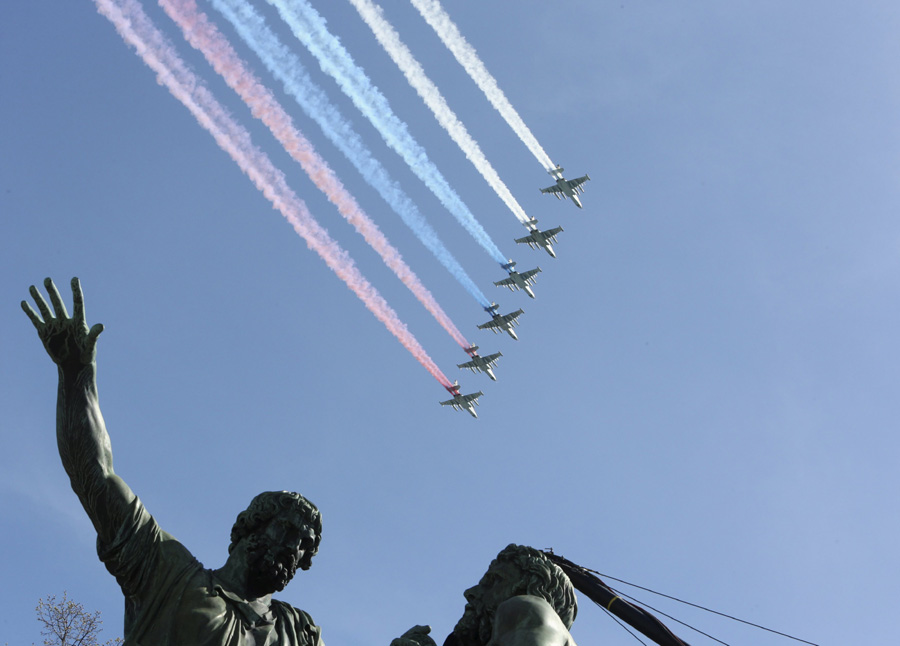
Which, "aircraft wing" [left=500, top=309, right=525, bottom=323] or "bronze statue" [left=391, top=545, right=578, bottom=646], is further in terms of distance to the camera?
"aircraft wing" [left=500, top=309, right=525, bottom=323]

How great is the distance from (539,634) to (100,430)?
2.87 m

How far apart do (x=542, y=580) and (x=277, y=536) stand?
1661 mm

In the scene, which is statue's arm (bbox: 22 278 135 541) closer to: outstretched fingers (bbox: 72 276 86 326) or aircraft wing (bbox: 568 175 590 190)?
outstretched fingers (bbox: 72 276 86 326)

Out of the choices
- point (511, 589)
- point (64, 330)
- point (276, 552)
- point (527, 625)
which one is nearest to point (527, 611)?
point (527, 625)

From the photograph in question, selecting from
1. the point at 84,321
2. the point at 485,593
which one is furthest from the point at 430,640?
the point at 84,321

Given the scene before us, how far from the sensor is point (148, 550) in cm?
609

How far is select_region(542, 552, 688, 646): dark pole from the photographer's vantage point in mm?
16297

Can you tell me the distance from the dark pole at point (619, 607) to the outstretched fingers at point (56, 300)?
10297 mm

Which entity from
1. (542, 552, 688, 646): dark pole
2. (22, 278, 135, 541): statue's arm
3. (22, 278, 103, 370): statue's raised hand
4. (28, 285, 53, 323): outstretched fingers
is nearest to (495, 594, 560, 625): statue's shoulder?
(22, 278, 135, 541): statue's arm

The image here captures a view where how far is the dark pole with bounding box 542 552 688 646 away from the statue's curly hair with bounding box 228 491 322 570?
9156 millimetres

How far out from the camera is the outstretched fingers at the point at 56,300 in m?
6.12

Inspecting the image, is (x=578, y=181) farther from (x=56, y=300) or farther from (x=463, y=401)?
(x=56, y=300)

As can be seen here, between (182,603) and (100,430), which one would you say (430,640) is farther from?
(100,430)

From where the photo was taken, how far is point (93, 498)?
601 cm
